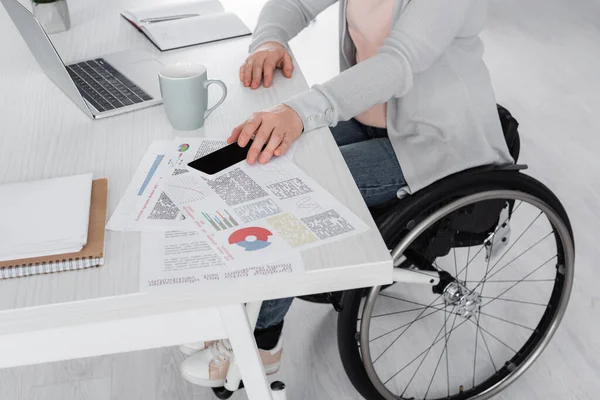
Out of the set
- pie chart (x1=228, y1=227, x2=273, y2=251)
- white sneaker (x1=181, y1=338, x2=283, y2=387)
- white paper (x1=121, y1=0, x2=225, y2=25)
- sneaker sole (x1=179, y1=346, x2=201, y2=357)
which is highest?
pie chart (x1=228, y1=227, x2=273, y2=251)

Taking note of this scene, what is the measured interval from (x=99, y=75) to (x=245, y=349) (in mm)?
678

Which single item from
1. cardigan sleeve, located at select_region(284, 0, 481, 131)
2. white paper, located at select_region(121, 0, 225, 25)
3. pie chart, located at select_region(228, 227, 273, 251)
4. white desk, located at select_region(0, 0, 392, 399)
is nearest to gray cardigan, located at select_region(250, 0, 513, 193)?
cardigan sleeve, located at select_region(284, 0, 481, 131)

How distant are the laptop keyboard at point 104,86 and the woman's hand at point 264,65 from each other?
0.19 metres

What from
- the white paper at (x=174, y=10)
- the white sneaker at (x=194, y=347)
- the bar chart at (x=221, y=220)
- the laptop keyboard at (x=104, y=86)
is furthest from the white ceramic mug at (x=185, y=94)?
the white sneaker at (x=194, y=347)

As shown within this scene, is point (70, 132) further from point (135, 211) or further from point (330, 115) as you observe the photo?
point (330, 115)

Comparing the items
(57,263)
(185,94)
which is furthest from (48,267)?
(185,94)

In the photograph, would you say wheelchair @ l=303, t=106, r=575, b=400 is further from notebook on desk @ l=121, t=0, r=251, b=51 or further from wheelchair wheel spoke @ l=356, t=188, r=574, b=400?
notebook on desk @ l=121, t=0, r=251, b=51

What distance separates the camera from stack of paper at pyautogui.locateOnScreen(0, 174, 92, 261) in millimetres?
912

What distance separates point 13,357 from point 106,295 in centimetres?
19

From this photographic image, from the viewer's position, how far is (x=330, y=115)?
4.06 feet

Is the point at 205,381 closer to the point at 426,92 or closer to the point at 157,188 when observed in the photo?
the point at 157,188

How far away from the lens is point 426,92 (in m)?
1.39

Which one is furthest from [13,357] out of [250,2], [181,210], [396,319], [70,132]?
[250,2]

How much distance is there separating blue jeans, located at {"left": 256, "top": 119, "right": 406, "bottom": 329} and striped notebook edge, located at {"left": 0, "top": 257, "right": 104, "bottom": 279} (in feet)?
2.06
